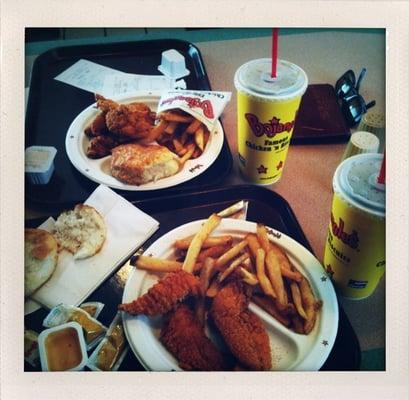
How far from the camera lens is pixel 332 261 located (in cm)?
103

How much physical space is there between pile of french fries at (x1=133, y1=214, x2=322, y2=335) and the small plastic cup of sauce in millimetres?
189

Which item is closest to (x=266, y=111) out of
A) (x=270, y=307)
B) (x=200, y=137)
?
(x=200, y=137)

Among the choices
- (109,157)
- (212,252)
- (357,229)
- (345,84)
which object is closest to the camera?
(357,229)

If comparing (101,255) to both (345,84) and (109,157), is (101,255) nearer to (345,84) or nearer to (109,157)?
(109,157)

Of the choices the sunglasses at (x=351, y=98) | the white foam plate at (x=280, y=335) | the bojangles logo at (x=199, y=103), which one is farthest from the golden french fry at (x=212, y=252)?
the sunglasses at (x=351, y=98)

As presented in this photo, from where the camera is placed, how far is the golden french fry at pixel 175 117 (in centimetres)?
116

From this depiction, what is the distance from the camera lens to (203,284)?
3.34 ft

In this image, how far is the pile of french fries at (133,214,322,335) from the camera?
39.3 inches

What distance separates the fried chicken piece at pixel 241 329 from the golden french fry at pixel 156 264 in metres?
0.11

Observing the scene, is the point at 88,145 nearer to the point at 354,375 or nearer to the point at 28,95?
the point at 28,95

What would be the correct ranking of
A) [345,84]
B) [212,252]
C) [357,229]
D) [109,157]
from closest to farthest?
[357,229] → [212,252] → [109,157] → [345,84]

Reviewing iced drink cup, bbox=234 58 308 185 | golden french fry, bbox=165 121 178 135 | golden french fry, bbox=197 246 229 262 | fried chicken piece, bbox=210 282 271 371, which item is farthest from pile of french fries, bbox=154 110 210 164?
fried chicken piece, bbox=210 282 271 371

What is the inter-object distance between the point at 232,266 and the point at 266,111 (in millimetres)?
336

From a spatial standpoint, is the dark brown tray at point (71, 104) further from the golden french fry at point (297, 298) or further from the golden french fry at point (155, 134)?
the golden french fry at point (297, 298)
